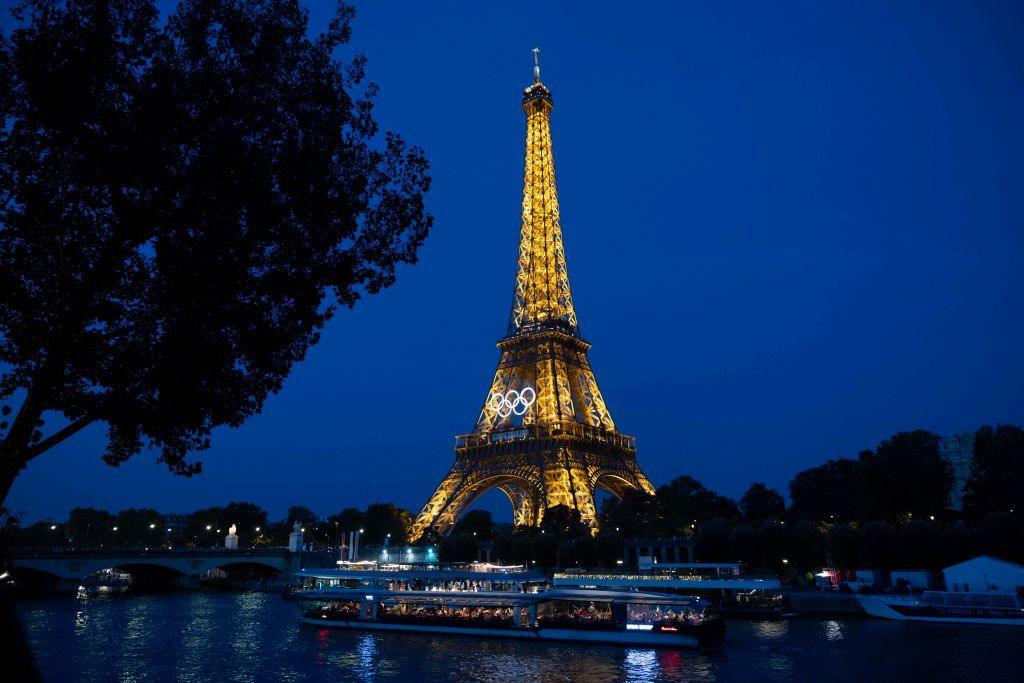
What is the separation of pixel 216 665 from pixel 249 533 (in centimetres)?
9705

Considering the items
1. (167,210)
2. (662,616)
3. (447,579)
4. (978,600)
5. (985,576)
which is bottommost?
(662,616)

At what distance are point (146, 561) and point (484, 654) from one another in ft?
153

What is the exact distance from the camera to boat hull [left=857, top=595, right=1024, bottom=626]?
136 feet

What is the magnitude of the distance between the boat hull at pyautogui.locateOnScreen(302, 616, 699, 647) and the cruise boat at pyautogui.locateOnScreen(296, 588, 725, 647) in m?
0.05

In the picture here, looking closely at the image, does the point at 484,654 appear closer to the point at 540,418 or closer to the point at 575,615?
the point at 575,615

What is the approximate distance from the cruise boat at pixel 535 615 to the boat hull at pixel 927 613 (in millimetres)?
14779

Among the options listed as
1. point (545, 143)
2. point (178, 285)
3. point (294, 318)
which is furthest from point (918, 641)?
point (545, 143)

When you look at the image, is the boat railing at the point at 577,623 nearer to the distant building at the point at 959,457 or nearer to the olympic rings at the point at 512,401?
the olympic rings at the point at 512,401

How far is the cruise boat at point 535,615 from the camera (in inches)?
1483

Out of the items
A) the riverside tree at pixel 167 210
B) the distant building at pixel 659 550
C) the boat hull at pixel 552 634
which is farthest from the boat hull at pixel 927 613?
the riverside tree at pixel 167 210

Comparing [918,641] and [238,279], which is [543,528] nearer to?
[918,641]

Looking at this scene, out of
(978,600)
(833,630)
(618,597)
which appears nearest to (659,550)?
(833,630)

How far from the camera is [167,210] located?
11172 millimetres

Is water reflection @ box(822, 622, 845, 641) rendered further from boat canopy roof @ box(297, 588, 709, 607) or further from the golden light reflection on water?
boat canopy roof @ box(297, 588, 709, 607)
